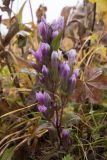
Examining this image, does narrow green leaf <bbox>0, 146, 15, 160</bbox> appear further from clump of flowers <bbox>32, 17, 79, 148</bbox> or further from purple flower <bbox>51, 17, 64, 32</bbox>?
purple flower <bbox>51, 17, 64, 32</bbox>

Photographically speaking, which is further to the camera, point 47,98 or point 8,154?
point 8,154

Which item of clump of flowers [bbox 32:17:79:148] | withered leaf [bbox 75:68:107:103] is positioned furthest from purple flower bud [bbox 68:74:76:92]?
withered leaf [bbox 75:68:107:103]

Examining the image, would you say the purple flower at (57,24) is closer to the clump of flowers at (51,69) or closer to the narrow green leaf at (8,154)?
the clump of flowers at (51,69)

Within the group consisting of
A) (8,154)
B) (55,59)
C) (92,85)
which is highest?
(55,59)

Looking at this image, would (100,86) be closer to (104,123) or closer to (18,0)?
(104,123)

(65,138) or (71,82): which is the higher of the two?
(71,82)

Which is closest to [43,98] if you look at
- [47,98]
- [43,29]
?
[47,98]

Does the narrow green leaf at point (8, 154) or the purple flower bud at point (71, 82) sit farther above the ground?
the purple flower bud at point (71, 82)

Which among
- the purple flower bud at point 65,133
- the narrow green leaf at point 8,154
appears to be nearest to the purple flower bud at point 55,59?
the purple flower bud at point 65,133

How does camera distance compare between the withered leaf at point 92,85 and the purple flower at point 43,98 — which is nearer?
the purple flower at point 43,98

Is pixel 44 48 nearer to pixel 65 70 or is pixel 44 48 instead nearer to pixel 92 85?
pixel 65 70

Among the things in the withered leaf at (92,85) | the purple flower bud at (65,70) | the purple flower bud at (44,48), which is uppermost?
the purple flower bud at (44,48)
